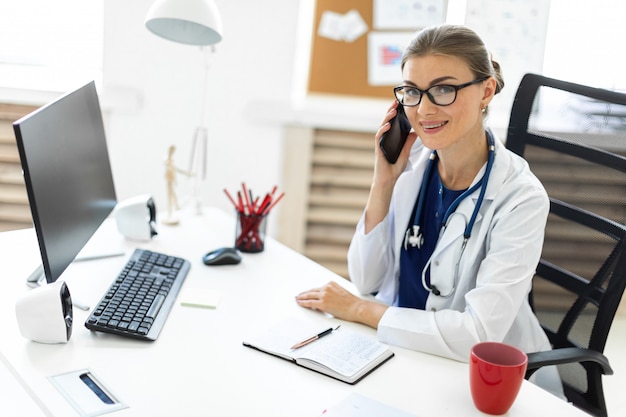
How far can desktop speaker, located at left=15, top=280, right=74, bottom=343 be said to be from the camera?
4.33 ft

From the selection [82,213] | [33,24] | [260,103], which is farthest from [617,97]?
[33,24]

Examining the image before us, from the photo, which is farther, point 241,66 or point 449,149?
point 241,66

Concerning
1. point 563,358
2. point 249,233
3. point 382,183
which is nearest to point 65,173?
point 249,233

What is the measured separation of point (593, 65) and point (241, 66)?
1607 millimetres

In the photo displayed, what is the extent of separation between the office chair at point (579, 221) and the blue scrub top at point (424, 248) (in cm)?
28

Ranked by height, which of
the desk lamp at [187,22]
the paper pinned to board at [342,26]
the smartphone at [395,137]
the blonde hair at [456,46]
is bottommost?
the smartphone at [395,137]

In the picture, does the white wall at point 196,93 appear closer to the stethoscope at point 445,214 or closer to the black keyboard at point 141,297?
the black keyboard at point 141,297

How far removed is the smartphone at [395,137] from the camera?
1784 millimetres

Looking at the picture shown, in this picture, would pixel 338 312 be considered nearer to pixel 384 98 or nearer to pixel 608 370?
pixel 608 370

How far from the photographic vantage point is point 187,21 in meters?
2.17

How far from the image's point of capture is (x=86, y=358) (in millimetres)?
1298

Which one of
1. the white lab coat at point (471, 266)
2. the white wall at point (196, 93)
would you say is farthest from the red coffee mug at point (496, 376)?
the white wall at point (196, 93)

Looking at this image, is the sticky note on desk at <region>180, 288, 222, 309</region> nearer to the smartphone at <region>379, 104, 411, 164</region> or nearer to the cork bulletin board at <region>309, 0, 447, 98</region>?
the smartphone at <region>379, 104, 411, 164</region>

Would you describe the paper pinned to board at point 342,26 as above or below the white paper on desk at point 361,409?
above
